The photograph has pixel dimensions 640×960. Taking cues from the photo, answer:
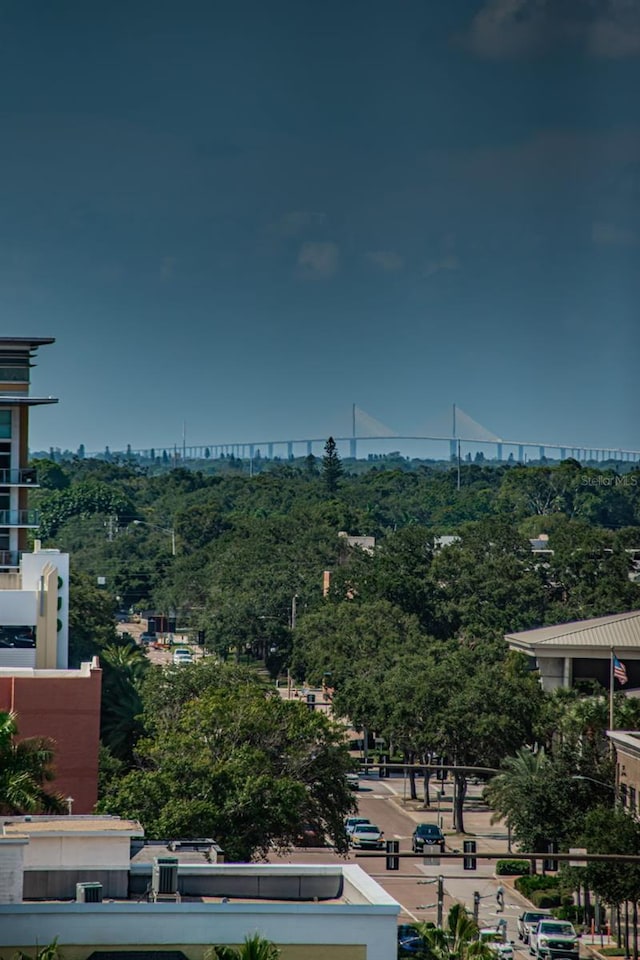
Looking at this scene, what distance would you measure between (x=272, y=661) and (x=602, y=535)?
5175 cm

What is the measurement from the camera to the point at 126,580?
18388cm

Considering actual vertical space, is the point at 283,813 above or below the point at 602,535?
below

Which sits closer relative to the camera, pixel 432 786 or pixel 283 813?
pixel 283 813

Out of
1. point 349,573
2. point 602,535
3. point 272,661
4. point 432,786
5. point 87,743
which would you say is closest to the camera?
point 87,743

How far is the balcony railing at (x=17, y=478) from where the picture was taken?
243ft

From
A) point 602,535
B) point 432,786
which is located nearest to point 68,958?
point 432,786

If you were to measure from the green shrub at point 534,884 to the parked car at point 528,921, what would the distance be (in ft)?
15.8

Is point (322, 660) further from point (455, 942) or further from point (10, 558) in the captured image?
point (455, 942)

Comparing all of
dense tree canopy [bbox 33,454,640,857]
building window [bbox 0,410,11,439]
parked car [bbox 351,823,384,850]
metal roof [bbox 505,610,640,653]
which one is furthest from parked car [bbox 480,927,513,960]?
metal roof [bbox 505,610,640,653]

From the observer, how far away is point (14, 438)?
75.1 metres

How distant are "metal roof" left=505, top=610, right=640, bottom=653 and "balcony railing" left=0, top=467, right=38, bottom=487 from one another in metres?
33.4

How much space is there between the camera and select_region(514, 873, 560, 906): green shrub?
219 ft

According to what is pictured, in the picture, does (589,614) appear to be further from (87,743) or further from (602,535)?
(87,743)

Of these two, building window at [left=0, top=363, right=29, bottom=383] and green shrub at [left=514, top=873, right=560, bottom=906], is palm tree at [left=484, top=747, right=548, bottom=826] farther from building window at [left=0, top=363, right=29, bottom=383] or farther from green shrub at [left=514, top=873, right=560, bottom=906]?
building window at [left=0, top=363, right=29, bottom=383]
